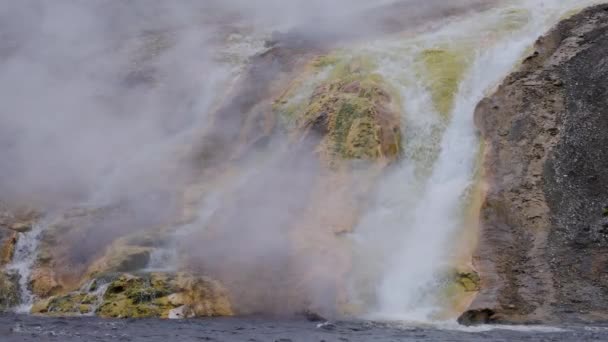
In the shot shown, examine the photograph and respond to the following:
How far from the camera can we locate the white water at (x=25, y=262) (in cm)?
1549

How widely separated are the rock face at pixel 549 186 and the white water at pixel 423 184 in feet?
2.73

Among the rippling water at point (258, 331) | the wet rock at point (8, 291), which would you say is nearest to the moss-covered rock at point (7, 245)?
the wet rock at point (8, 291)

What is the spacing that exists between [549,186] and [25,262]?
11618mm

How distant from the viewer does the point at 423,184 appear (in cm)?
1730

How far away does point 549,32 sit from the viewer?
19.3 m

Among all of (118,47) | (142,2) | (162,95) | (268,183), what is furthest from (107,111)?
(142,2)

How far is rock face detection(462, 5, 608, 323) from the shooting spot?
44.1 feet

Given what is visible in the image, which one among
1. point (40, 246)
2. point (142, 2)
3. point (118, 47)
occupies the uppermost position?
point (142, 2)

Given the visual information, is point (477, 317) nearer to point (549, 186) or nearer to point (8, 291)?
point (549, 186)

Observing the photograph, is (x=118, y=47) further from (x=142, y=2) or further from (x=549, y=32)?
(x=549, y=32)

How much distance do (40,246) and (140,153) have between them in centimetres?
462

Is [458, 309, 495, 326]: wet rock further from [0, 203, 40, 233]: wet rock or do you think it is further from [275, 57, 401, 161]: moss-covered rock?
[0, 203, 40, 233]: wet rock

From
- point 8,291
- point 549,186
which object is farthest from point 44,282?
point 549,186

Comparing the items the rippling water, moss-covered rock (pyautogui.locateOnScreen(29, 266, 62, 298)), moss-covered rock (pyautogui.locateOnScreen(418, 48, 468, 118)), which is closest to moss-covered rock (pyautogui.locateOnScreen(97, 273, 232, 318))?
the rippling water
